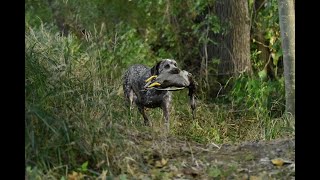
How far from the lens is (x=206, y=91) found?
41.1 feet

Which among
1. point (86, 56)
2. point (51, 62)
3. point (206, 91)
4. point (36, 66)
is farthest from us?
point (206, 91)

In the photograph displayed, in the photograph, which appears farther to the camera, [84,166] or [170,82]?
[170,82]

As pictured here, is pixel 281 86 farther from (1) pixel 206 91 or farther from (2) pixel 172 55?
(2) pixel 172 55

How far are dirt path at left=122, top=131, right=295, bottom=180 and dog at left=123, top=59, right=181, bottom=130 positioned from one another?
1.12 meters

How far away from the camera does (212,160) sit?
6449 millimetres

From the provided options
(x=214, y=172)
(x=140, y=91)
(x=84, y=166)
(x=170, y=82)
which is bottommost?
(x=214, y=172)

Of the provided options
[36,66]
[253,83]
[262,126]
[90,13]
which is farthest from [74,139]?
[90,13]

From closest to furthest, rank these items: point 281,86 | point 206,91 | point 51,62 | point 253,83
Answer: point 51,62, point 253,83, point 281,86, point 206,91

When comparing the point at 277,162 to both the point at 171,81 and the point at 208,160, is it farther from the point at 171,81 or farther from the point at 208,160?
the point at 171,81

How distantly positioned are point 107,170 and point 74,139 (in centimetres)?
44

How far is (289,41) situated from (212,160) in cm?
266

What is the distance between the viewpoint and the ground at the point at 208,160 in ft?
19.9

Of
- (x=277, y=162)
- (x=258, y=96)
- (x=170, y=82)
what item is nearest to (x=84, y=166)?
(x=277, y=162)

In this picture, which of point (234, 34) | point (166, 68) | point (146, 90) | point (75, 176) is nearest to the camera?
point (75, 176)
